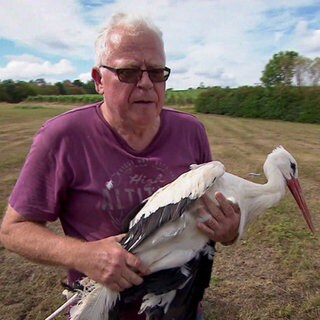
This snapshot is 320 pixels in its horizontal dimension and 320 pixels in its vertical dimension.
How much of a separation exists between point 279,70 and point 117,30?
48005 millimetres

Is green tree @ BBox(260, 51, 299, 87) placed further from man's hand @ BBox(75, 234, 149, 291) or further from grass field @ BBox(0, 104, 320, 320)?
man's hand @ BBox(75, 234, 149, 291)

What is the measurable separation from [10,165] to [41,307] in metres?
7.25

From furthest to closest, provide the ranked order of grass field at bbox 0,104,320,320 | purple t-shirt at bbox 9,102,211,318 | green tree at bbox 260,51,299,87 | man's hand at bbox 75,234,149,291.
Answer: green tree at bbox 260,51,299,87, grass field at bbox 0,104,320,320, purple t-shirt at bbox 9,102,211,318, man's hand at bbox 75,234,149,291

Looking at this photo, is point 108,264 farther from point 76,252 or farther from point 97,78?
point 97,78

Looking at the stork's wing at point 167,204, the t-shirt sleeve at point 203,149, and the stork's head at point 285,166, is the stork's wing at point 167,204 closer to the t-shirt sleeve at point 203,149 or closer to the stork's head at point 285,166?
the t-shirt sleeve at point 203,149

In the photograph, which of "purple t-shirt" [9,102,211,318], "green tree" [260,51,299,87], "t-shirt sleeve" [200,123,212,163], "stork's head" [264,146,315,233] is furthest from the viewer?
"green tree" [260,51,299,87]

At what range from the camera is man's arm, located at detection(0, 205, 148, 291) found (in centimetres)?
163

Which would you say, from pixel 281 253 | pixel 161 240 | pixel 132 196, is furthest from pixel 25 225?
pixel 281 253

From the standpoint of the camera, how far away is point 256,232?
228 inches

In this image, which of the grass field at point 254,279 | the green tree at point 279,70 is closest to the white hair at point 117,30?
the grass field at point 254,279

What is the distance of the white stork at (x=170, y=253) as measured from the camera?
1781mm

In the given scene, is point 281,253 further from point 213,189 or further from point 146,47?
point 146,47

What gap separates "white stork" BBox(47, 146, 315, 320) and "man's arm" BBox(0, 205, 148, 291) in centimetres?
10

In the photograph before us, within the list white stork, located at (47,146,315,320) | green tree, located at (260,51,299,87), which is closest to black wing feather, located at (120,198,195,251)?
white stork, located at (47,146,315,320)
